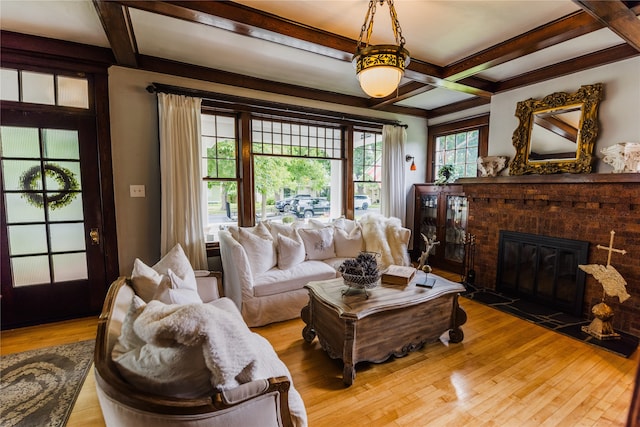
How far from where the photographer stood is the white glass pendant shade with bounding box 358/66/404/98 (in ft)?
6.32

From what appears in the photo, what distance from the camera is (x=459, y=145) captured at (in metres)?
4.84

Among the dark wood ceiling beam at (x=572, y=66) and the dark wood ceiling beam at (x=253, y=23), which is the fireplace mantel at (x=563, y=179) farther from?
the dark wood ceiling beam at (x=253, y=23)

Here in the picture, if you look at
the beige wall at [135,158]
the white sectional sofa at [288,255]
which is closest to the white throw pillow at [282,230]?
the white sectional sofa at [288,255]

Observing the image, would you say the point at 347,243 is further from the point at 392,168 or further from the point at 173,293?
the point at 173,293

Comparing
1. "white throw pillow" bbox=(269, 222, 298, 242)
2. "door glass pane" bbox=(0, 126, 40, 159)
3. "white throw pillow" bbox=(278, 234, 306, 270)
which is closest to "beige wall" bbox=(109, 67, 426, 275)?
"door glass pane" bbox=(0, 126, 40, 159)

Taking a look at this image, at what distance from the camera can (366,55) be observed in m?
1.93

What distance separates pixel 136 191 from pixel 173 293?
210cm

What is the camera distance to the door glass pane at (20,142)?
8.76ft

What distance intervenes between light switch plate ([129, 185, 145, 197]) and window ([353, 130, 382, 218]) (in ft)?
9.79

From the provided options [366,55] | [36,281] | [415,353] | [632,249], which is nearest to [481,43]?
[366,55]

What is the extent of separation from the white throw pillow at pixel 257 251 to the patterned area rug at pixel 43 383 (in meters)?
1.52

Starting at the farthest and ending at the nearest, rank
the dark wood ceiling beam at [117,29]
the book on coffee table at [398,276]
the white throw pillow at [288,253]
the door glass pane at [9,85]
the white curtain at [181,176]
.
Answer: the white throw pillow at [288,253] → the white curtain at [181,176] → the door glass pane at [9,85] → the book on coffee table at [398,276] → the dark wood ceiling beam at [117,29]

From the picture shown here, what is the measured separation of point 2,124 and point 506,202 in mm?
5469

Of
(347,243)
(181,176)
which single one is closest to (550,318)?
(347,243)
